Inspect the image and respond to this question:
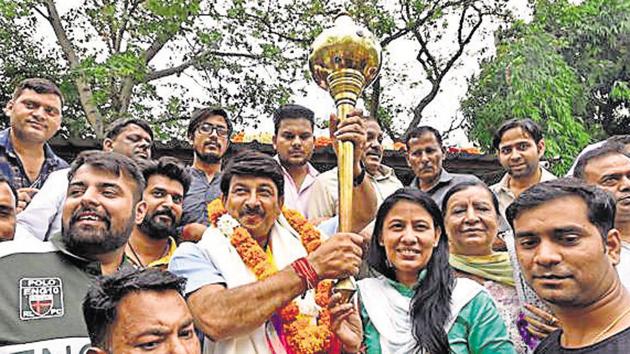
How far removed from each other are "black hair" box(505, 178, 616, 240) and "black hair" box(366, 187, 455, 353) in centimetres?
73

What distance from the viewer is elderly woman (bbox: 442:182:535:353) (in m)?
3.54

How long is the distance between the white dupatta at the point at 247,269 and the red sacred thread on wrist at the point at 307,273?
31 centimetres

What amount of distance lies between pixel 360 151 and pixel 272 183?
20.4 inches

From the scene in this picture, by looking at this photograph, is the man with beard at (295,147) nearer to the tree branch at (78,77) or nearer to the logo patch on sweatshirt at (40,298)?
the logo patch on sweatshirt at (40,298)

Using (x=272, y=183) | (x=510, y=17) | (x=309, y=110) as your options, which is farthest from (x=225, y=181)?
(x=510, y=17)

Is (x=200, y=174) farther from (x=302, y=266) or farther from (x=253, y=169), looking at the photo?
(x=302, y=266)

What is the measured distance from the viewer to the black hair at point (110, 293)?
2.22 metres

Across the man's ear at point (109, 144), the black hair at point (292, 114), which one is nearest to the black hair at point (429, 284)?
the black hair at point (292, 114)

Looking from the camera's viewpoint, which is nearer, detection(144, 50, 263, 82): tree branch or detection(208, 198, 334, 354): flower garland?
detection(208, 198, 334, 354): flower garland

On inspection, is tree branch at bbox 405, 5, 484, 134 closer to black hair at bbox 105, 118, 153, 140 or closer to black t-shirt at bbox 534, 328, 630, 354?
black hair at bbox 105, 118, 153, 140

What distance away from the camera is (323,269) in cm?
259

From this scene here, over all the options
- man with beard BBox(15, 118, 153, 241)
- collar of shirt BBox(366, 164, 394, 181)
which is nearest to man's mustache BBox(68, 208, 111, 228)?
man with beard BBox(15, 118, 153, 241)

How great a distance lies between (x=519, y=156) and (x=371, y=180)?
1110 millimetres

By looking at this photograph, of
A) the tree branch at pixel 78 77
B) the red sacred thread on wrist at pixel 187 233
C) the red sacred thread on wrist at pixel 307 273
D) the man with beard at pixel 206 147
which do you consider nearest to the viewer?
the red sacred thread on wrist at pixel 307 273
